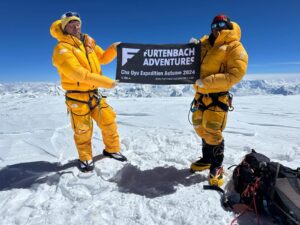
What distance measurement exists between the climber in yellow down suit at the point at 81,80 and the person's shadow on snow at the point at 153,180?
61 centimetres

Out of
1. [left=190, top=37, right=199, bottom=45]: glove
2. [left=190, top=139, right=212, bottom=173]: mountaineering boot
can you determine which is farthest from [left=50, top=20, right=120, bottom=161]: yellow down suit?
[left=190, top=139, right=212, bottom=173]: mountaineering boot

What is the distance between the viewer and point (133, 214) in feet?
9.83

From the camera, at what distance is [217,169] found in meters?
3.62

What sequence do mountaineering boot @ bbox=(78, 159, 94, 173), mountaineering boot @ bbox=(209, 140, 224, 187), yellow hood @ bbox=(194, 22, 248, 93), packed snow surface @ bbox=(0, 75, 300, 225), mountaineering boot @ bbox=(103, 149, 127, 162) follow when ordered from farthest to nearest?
mountaineering boot @ bbox=(103, 149, 127, 162) < mountaineering boot @ bbox=(78, 159, 94, 173) < mountaineering boot @ bbox=(209, 140, 224, 187) < yellow hood @ bbox=(194, 22, 248, 93) < packed snow surface @ bbox=(0, 75, 300, 225)

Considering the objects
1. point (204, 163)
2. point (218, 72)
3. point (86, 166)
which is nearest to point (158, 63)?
point (218, 72)

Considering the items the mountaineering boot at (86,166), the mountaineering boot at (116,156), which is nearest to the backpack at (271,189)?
the mountaineering boot at (116,156)

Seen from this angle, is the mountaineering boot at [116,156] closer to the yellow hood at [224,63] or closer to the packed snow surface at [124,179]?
the packed snow surface at [124,179]

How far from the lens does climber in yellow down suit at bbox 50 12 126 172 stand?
154 inches

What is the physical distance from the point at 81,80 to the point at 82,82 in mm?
117

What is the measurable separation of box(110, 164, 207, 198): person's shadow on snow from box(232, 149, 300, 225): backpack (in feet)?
2.51

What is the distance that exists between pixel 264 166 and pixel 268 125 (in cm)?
527

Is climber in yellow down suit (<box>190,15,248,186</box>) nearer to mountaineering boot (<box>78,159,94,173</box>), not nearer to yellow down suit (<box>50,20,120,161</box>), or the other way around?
yellow down suit (<box>50,20,120,161</box>)

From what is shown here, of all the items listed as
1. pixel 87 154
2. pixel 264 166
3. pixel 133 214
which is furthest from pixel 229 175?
pixel 87 154

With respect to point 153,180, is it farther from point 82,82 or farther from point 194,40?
point 194,40
